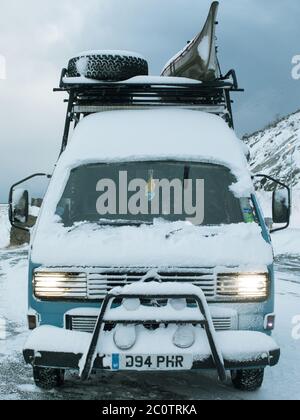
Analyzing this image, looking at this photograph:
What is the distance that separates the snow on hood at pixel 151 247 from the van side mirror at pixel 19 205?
2.51ft

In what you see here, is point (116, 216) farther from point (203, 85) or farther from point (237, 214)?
point (203, 85)

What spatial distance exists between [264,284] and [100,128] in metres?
2.39

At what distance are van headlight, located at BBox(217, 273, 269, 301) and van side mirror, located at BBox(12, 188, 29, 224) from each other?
204 centimetres

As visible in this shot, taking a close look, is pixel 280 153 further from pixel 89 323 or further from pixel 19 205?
pixel 89 323

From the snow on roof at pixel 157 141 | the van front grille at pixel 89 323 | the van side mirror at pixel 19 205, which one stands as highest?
the snow on roof at pixel 157 141

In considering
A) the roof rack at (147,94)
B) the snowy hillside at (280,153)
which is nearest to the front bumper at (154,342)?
the roof rack at (147,94)

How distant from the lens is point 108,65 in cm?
673

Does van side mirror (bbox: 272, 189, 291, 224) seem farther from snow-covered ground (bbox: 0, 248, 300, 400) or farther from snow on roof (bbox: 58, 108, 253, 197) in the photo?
snow-covered ground (bbox: 0, 248, 300, 400)

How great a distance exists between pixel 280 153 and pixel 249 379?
5561 cm

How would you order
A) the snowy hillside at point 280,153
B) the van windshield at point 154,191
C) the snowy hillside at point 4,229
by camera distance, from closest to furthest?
the van windshield at point 154,191, the snowy hillside at point 4,229, the snowy hillside at point 280,153

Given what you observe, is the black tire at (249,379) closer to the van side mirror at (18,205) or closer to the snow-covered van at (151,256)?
the snow-covered van at (151,256)

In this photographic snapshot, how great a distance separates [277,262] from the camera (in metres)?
16.6

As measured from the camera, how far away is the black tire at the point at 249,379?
189 inches

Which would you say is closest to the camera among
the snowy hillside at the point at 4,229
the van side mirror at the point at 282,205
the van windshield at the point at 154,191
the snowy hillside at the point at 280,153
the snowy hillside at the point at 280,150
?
the van windshield at the point at 154,191
